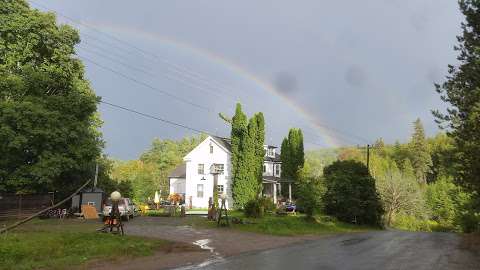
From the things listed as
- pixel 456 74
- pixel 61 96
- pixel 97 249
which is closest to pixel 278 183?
pixel 61 96

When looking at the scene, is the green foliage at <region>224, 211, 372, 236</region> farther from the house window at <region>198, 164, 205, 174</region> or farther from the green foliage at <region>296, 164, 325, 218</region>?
the house window at <region>198, 164, 205, 174</region>

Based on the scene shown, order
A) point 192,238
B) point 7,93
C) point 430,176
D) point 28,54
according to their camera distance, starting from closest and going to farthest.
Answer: point 192,238
point 7,93
point 28,54
point 430,176

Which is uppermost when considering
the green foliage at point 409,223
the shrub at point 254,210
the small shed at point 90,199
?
the small shed at point 90,199

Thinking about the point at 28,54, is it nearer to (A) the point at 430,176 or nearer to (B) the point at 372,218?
(B) the point at 372,218

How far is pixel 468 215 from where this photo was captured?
163ft

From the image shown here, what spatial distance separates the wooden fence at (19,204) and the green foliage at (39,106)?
1089mm

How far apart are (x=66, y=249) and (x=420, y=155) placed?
118807mm

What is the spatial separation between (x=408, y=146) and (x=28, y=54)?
11092 cm

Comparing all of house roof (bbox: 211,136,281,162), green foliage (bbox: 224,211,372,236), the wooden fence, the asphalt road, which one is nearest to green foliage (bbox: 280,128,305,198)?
house roof (bbox: 211,136,281,162)

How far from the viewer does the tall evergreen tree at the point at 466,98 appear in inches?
993

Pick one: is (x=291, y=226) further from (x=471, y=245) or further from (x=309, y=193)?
(x=471, y=245)

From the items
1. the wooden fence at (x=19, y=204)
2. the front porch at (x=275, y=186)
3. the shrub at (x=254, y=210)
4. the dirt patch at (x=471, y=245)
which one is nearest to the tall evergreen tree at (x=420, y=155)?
the front porch at (x=275, y=186)

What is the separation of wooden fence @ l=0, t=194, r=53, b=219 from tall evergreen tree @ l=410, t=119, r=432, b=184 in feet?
341

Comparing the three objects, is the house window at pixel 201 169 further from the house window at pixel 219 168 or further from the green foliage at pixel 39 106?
the green foliage at pixel 39 106
